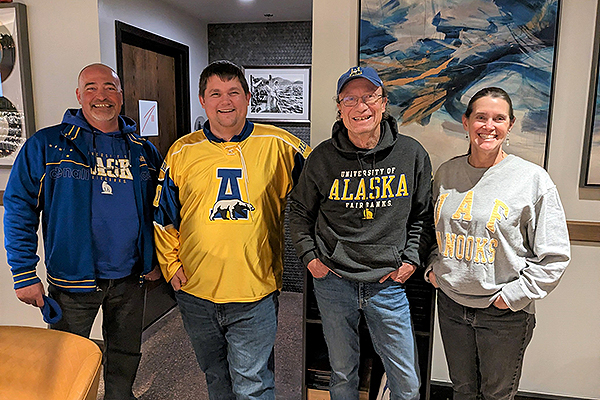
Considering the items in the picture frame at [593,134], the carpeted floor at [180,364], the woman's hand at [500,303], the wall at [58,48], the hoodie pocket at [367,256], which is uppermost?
the wall at [58,48]

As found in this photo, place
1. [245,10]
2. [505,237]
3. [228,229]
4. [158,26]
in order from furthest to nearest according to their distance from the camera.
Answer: [245,10], [158,26], [228,229], [505,237]

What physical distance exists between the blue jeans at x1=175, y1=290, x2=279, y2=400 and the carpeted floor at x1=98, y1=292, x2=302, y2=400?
0.61 m

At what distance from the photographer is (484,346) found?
155cm

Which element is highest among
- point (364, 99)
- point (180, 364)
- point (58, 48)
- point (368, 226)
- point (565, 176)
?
point (58, 48)

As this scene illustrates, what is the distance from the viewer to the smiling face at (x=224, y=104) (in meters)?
1.74

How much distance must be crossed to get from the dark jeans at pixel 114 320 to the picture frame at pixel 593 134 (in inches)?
81.5

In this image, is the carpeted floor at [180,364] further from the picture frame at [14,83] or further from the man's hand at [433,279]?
the picture frame at [14,83]

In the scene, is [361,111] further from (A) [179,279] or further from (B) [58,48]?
(B) [58,48]

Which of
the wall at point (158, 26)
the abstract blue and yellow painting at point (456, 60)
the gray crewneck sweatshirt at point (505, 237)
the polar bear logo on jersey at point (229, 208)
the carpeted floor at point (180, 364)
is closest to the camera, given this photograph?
the gray crewneck sweatshirt at point (505, 237)

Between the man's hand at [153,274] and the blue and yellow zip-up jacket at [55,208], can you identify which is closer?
the blue and yellow zip-up jacket at [55,208]

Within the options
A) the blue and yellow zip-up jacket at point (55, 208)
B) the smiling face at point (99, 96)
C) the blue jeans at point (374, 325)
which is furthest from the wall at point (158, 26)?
the blue jeans at point (374, 325)

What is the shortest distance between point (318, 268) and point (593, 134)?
4.50ft

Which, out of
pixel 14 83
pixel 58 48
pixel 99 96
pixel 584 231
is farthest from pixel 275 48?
pixel 584 231

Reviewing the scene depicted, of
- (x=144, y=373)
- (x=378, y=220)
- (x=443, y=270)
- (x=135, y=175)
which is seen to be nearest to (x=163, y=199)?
(x=135, y=175)
